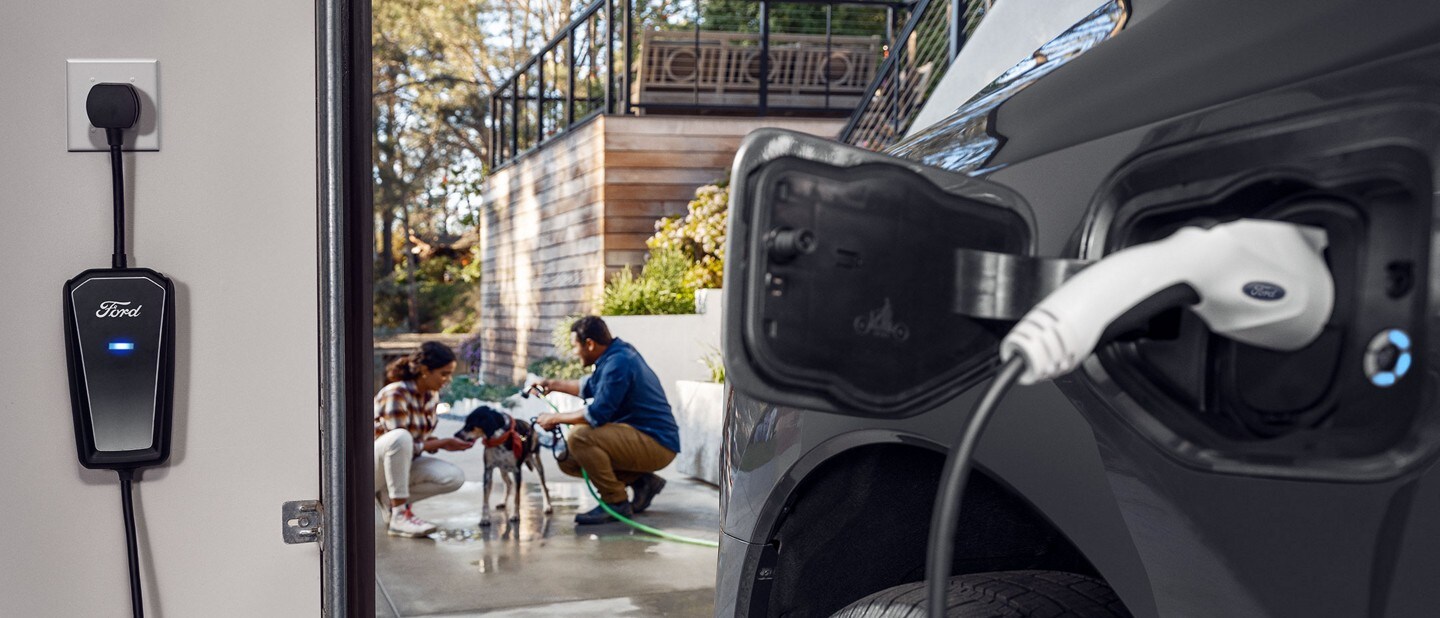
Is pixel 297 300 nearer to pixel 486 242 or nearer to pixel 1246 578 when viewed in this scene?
pixel 1246 578

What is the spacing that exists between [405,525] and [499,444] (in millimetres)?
630

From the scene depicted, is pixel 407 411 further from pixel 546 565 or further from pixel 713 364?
pixel 713 364

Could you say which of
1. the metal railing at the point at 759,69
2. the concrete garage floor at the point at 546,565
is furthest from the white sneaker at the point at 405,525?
the metal railing at the point at 759,69

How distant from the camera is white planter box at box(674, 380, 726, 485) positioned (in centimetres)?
699

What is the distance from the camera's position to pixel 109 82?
4.27ft

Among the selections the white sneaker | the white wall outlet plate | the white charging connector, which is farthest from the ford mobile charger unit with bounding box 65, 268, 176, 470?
the white sneaker

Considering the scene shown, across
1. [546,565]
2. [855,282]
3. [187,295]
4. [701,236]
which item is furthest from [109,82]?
[701,236]

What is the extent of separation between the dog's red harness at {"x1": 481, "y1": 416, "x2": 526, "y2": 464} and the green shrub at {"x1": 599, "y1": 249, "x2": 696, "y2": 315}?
316cm

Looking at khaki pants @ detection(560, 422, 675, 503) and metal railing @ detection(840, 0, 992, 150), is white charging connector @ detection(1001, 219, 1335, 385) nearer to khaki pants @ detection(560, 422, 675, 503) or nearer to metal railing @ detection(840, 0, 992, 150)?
khaki pants @ detection(560, 422, 675, 503)

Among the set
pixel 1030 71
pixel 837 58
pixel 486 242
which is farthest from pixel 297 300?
pixel 486 242

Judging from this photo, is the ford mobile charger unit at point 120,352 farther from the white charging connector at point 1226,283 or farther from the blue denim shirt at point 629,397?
the blue denim shirt at point 629,397

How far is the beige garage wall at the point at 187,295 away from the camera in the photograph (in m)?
1.31

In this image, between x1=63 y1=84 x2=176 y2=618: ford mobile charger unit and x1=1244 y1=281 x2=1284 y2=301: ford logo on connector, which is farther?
x1=63 y1=84 x2=176 y2=618: ford mobile charger unit

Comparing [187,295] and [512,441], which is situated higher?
[187,295]
